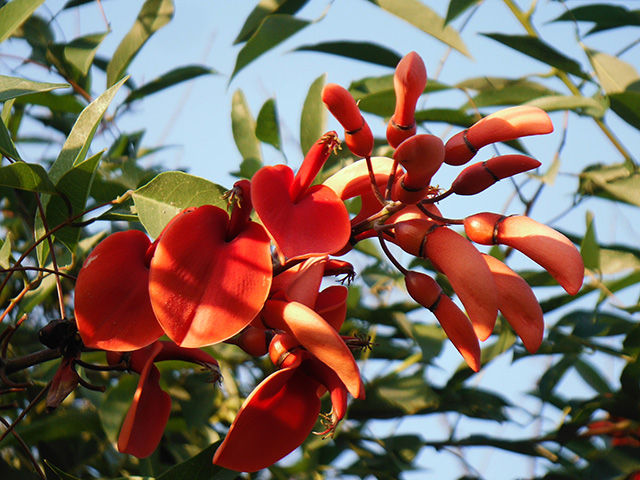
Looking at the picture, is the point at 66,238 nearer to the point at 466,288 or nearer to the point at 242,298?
the point at 242,298

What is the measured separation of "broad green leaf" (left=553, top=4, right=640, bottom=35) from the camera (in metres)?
1.31

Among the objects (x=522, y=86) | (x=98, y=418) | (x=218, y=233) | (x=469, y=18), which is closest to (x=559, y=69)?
(x=522, y=86)

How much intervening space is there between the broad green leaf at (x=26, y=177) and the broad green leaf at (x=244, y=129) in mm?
395

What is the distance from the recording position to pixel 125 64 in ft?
3.93

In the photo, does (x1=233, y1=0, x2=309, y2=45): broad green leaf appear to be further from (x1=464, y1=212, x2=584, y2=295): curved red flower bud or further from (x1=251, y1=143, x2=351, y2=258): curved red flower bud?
(x1=464, y1=212, x2=584, y2=295): curved red flower bud

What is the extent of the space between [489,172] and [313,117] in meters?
0.53

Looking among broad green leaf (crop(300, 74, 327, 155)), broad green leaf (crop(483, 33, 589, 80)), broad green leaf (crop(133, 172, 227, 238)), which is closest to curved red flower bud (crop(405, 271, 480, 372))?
broad green leaf (crop(133, 172, 227, 238))

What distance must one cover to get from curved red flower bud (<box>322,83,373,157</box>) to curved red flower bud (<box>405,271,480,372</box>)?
5.3 inches

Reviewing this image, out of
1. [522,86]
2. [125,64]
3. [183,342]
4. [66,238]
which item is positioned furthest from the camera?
[522,86]

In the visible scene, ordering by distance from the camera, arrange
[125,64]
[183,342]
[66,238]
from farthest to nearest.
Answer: [125,64]
[66,238]
[183,342]

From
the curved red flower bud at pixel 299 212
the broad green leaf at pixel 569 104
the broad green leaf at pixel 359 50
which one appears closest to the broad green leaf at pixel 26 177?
the curved red flower bud at pixel 299 212

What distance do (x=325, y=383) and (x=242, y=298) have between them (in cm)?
13

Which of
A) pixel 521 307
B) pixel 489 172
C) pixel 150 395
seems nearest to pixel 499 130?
pixel 489 172

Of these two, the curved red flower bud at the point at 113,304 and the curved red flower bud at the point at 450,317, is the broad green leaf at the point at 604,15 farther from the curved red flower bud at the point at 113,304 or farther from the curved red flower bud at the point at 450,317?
the curved red flower bud at the point at 113,304
